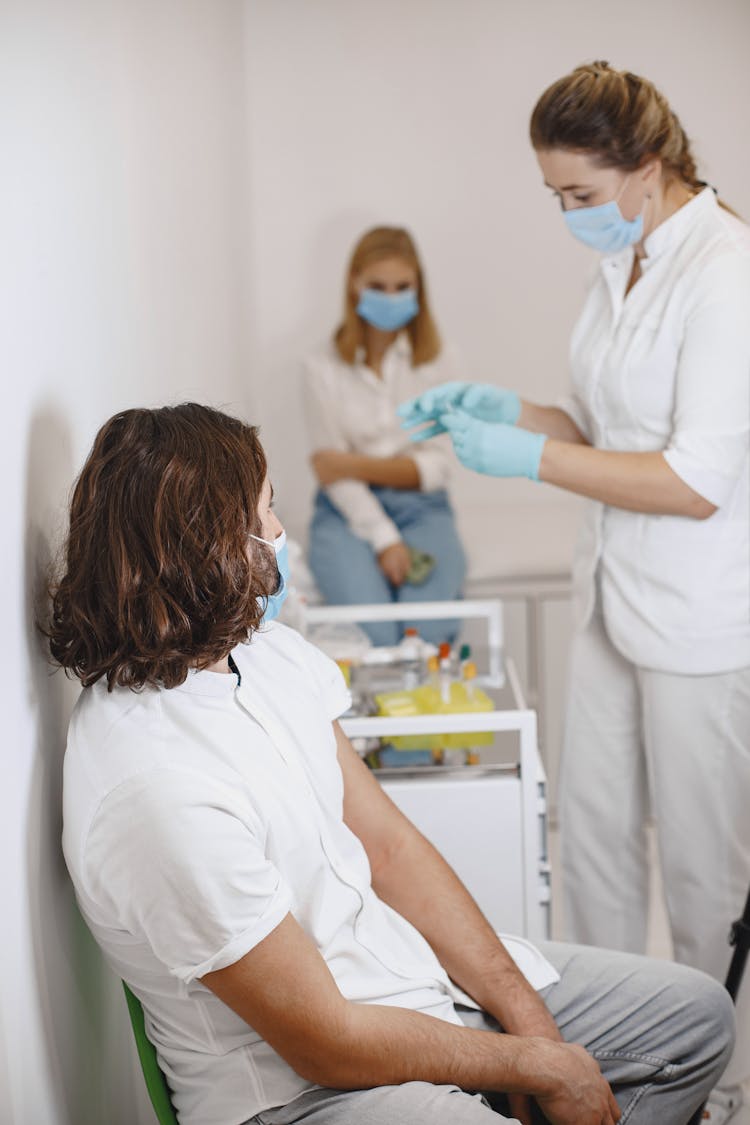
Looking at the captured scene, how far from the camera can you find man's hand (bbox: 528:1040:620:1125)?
1.15m

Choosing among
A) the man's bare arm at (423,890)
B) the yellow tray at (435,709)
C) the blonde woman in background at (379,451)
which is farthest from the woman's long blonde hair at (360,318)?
the man's bare arm at (423,890)

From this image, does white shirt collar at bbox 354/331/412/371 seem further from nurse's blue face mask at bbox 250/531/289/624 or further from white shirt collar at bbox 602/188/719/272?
nurse's blue face mask at bbox 250/531/289/624

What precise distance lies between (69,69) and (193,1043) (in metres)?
0.98

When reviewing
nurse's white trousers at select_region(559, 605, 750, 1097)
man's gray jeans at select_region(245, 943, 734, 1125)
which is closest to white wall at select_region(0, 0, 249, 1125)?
man's gray jeans at select_region(245, 943, 734, 1125)

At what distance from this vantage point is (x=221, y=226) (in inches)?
110

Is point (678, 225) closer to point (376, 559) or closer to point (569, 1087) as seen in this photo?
point (569, 1087)

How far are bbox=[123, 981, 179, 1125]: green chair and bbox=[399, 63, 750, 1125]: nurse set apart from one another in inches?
36.9

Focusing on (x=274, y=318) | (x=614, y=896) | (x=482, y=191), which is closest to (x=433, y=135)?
(x=482, y=191)

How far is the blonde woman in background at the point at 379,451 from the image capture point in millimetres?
2902

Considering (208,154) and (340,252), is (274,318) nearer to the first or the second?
(340,252)

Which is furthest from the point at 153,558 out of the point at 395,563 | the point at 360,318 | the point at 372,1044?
the point at 360,318

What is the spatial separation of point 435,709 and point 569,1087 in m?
0.70

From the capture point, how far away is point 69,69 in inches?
49.6

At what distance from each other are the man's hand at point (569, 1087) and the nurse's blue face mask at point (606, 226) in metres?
1.09
